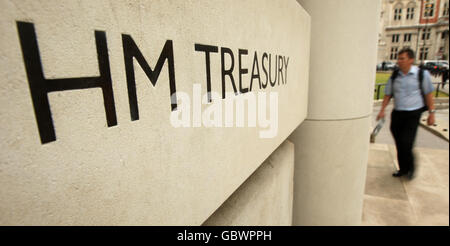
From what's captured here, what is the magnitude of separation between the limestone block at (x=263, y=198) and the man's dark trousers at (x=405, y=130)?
240 centimetres

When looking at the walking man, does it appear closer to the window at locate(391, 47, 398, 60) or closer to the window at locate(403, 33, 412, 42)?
the window at locate(403, 33, 412, 42)

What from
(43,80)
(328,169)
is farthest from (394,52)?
(43,80)

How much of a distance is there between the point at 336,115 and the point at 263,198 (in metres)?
1.65

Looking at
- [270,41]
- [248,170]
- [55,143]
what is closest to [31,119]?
[55,143]

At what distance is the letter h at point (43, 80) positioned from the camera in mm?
477

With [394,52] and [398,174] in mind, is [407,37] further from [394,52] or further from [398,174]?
[398,174]

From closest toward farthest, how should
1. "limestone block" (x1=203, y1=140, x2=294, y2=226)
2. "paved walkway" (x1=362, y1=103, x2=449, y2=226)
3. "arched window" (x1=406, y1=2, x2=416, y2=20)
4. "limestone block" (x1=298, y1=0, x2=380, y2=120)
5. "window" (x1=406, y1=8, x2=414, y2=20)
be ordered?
"limestone block" (x1=203, y1=140, x2=294, y2=226)
"limestone block" (x1=298, y1=0, x2=380, y2=120)
"paved walkway" (x1=362, y1=103, x2=449, y2=226)
"arched window" (x1=406, y1=2, x2=416, y2=20)
"window" (x1=406, y1=8, x2=414, y2=20)

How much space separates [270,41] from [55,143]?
132 centimetres

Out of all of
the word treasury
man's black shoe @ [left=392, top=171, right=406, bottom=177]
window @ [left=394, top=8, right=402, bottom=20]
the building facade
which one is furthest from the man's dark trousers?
window @ [left=394, top=8, right=402, bottom=20]

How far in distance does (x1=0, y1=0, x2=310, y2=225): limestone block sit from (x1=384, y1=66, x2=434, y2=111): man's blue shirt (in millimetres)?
3512

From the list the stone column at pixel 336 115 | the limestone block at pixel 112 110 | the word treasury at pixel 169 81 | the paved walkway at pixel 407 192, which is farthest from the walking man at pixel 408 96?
the limestone block at pixel 112 110

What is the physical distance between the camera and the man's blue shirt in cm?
345

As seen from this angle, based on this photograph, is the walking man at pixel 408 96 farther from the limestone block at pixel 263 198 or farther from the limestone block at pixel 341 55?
the limestone block at pixel 263 198

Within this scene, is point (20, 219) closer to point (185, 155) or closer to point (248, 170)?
point (185, 155)
